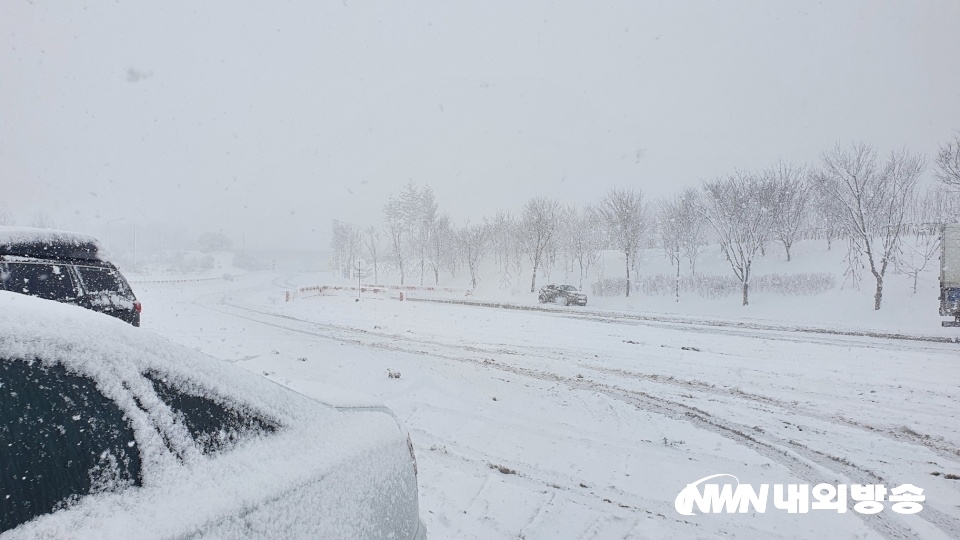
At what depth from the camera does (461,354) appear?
10.8 meters

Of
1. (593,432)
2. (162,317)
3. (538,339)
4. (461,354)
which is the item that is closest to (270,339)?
(461,354)

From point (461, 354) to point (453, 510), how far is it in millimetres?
6937

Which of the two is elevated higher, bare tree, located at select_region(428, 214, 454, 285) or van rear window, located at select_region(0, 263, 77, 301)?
bare tree, located at select_region(428, 214, 454, 285)

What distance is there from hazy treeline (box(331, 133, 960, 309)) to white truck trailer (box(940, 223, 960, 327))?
7090 mm

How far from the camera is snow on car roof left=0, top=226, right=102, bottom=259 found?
223 inches

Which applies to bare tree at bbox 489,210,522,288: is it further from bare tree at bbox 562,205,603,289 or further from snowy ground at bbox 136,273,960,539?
snowy ground at bbox 136,273,960,539

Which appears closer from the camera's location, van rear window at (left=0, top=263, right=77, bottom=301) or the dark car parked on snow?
van rear window at (left=0, top=263, right=77, bottom=301)

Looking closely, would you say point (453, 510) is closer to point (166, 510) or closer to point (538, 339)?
point (166, 510)

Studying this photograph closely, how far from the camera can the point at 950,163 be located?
24.3 metres

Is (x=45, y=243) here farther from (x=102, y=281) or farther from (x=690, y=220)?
(x=690, y=220)

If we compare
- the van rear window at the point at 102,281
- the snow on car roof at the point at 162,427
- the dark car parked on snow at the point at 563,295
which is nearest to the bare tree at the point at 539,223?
the dark car parked on snow at the point at 563,295

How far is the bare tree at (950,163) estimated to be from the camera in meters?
23.7
